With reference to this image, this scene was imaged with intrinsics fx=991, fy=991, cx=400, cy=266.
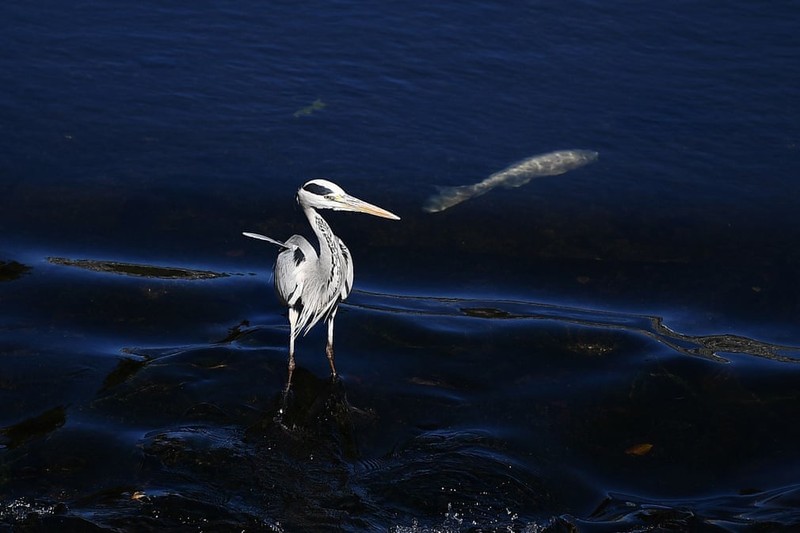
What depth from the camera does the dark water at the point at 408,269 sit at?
21.8ft

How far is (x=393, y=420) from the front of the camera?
7.36 m

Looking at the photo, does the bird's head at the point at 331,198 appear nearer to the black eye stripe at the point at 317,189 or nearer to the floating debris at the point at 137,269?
the black eye stripe at the point at 317,189

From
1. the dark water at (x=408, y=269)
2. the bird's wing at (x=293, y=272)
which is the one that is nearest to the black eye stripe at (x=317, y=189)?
the bird's wing at (x=293, y=272)

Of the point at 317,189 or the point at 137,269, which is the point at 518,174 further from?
the point at 137,269

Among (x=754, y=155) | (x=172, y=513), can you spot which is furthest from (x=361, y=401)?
(x=754, y=155)

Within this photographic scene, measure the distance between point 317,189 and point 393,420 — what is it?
74.7 inches

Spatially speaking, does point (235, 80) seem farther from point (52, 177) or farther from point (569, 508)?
point (569, 508)

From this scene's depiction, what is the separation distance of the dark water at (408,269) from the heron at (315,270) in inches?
18.2

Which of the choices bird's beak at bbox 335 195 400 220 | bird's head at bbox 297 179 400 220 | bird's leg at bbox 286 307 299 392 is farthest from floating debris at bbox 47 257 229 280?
bird's beak at bbox 335 195 400 220

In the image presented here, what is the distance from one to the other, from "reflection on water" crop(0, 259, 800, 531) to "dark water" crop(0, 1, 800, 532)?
0.02 m

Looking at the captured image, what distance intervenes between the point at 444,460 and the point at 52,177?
18.5ft

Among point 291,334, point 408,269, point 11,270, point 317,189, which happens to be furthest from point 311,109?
point 291,334

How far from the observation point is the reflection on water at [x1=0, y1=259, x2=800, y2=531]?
6383 millimetres

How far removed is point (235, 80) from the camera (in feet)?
39.3
